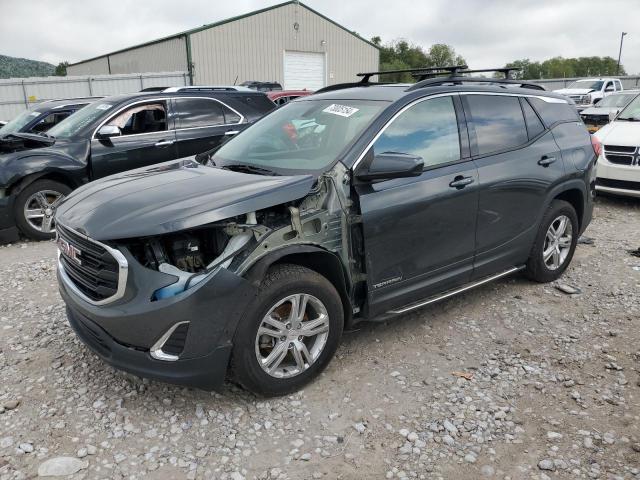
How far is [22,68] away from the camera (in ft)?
156

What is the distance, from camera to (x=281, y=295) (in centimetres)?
297

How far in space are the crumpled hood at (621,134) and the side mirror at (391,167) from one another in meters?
6.20

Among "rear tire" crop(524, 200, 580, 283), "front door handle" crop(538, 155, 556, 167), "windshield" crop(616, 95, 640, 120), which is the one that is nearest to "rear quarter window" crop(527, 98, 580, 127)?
"front door handle" crop(538, 155, 556, 167)

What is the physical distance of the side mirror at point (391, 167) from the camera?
3240mm

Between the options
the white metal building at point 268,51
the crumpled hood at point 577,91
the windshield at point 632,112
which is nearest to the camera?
the windshield at point 632,112

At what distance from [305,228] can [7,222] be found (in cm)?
486

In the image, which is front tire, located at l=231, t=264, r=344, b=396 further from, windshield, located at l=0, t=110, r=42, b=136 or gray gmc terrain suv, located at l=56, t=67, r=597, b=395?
windshield, located at l=0, t=110, r=42, b=136

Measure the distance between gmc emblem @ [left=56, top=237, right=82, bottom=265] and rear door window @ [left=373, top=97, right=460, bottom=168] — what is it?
6.33 feet

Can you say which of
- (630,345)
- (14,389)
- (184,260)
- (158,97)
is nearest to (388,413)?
(184,260)

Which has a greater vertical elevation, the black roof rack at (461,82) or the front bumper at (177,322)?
the black roof rack at (461,82)

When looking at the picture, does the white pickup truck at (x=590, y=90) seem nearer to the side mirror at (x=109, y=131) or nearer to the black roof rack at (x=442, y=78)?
the black roof rack at (x=442, y=78)

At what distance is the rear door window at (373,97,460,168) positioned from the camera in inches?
140

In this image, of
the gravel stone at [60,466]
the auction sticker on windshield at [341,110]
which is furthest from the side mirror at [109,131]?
the gravel stone at [60,466]

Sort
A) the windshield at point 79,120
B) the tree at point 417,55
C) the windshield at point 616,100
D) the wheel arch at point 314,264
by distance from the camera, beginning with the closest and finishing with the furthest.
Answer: the wheel arch at point 314,264 → the windshield at point 79,120 → the windshield at point 616,100 → the tree at point 417,55
